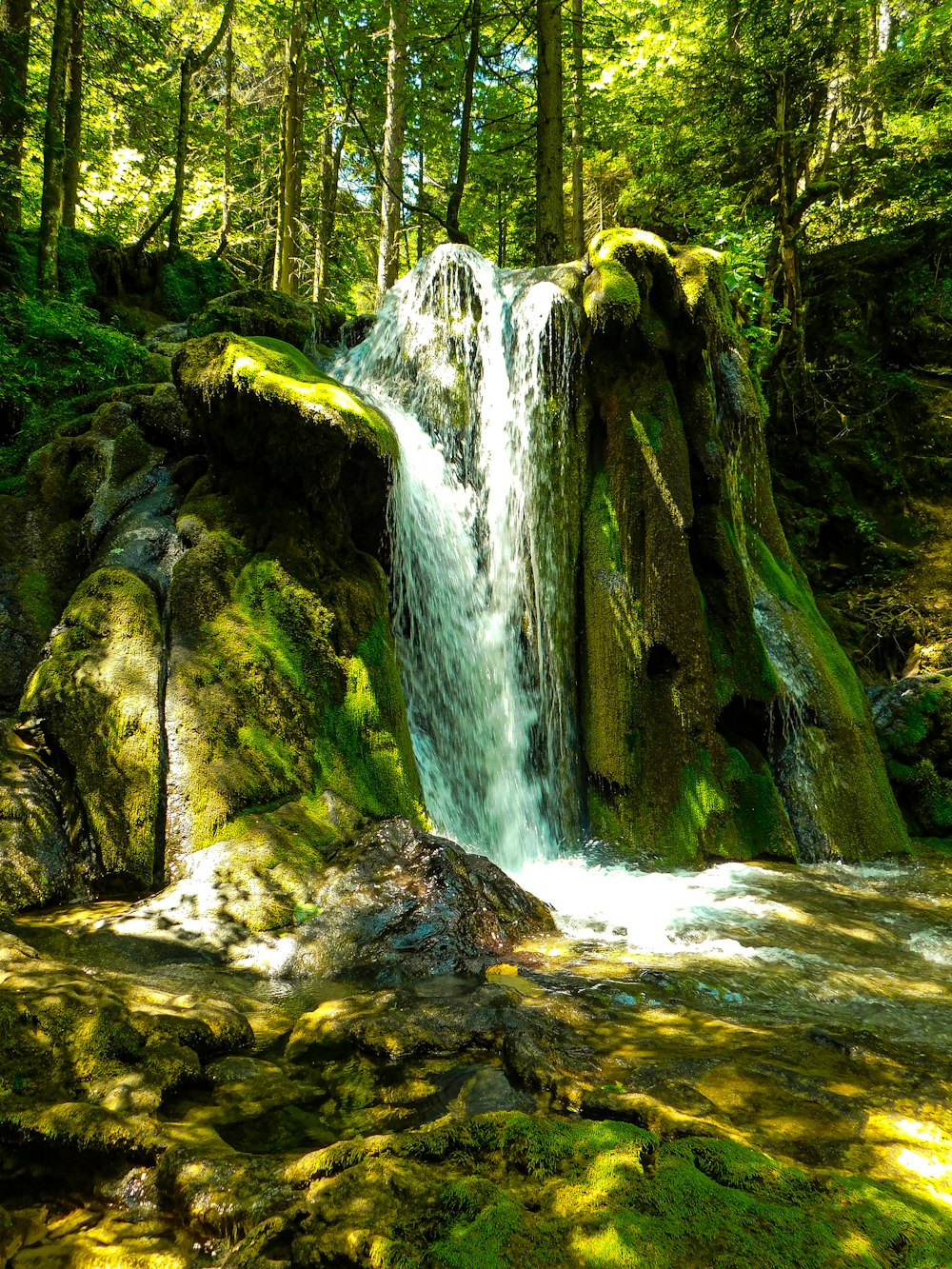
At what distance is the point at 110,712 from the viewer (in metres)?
5.38

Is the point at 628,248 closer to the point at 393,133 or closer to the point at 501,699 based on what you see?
the point at 501,699

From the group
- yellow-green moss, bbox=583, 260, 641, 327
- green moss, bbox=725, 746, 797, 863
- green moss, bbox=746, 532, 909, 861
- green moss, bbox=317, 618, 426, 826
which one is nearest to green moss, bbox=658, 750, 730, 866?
green moss, bbox=725, 746, 797, 863

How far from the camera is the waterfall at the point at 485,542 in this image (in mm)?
7613

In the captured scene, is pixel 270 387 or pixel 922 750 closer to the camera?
pixel 270 387

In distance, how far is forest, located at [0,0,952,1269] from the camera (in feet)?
7.66

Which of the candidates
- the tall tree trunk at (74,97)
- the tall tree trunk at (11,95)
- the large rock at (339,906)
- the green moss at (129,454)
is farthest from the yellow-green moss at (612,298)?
the tall tree trunk at (74,97)

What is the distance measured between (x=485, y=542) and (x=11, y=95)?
9.91 metres

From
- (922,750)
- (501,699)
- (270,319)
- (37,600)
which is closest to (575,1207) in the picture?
(501,699)

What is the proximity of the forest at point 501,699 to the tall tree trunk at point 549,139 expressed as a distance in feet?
0.24

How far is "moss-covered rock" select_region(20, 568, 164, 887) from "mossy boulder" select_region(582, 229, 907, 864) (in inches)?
183

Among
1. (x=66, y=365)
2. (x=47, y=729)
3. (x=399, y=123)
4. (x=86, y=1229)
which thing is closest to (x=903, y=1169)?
(x=86, y=1229)

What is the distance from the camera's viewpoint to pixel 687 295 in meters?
9.10

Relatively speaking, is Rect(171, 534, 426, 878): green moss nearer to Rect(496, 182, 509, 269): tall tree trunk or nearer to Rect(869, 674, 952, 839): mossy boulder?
Rect(869, 674, 952, 839): mossy boulder

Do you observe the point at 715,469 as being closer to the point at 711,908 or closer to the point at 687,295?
the point at 687,295
